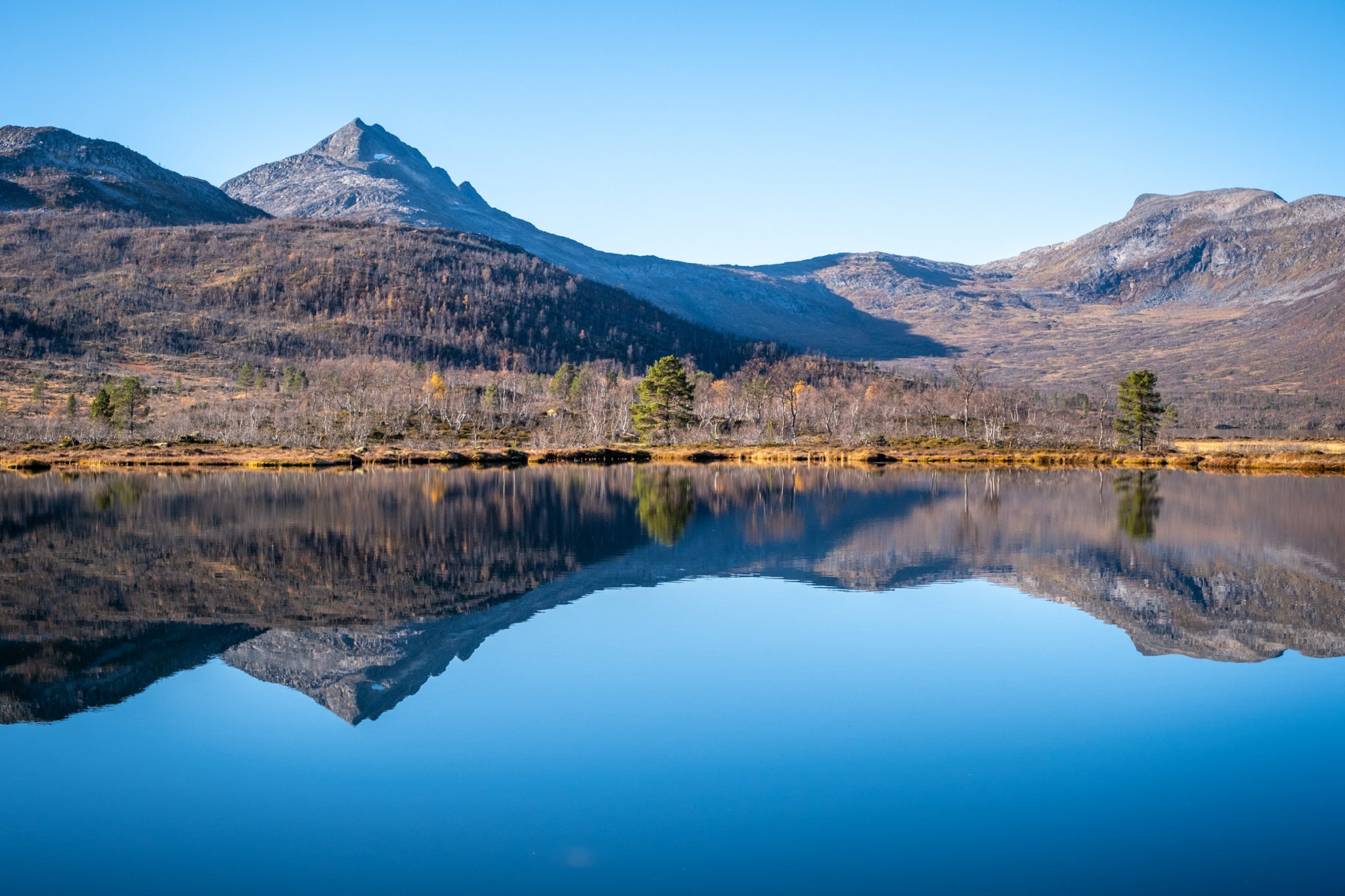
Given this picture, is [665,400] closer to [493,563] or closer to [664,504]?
[664,504]

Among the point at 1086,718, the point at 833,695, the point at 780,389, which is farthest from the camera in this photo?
the point at 780,389

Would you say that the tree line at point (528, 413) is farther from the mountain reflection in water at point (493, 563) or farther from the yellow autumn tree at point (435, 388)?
the mountain reflection in water at point (493, 563)

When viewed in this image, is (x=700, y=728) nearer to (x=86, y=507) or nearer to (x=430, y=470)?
(x=86, y=507)

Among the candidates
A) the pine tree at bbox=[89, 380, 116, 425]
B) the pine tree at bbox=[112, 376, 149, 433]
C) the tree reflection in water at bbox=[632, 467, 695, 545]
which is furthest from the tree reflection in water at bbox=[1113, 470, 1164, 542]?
the pine tree at bbox=[112, 376, 149, 433]

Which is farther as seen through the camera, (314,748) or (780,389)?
(780,389)

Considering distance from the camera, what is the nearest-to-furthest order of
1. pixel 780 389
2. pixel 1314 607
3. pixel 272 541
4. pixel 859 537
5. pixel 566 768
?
pixel 566 768
pixel 1314 607
pixel 272 541
pixel 859 537
pixel 780 389

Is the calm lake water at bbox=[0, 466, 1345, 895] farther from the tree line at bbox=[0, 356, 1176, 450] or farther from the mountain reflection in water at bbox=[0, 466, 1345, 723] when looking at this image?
the tree line at bbox=[0, 356, 1176, 450]

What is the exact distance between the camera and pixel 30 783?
11625 mm

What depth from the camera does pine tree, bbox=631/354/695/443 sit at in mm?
A: 105688

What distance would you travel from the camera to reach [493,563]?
28688mm

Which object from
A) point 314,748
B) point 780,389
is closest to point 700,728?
point 314,748

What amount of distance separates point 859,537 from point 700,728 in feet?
72.1

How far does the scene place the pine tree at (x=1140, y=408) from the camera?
99.0 m

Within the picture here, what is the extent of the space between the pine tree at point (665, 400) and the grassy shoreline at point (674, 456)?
551cm
